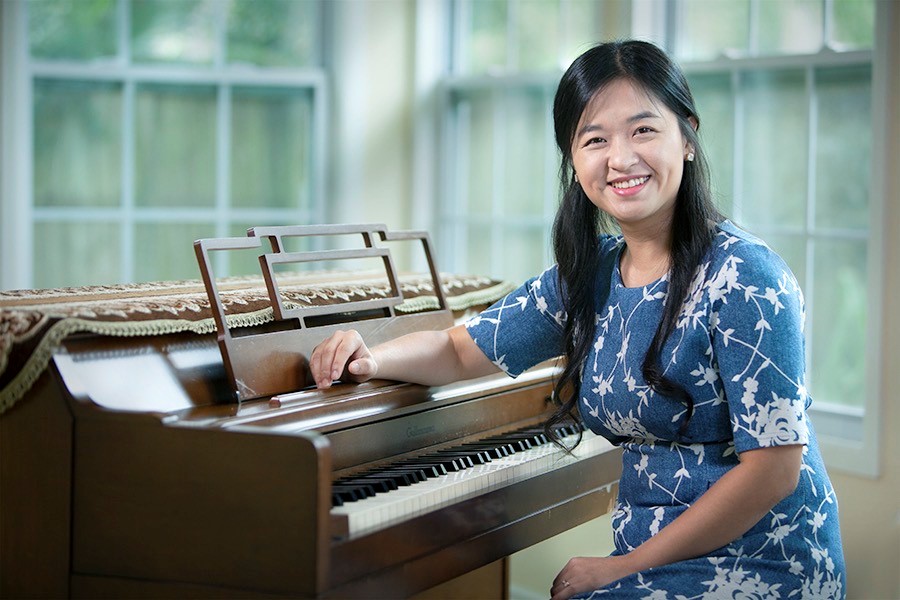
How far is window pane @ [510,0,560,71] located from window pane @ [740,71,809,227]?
869 mm

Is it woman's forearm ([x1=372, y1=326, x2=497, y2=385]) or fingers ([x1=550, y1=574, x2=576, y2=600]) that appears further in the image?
woman's forearm ([x1=372, y1=326, x2=497, y2=385])

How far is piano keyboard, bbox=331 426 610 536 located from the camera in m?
1.88

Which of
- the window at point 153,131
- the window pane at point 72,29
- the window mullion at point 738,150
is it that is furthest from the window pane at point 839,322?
the window pane at point 72,29

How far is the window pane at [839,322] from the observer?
316 centimetres

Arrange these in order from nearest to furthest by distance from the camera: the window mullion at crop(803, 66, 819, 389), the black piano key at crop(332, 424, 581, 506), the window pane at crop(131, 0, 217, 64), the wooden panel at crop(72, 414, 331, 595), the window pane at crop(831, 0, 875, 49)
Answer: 1. the wooden panel at crop(72, 414, 331, 595)
2. the black piano key at crop(332, 424, 581, 506)
3. the window pane at crop(831, 0, 875, 49)
4. the window mullion at crop(803, 66, 819, 389)
5. the window pane at crop(131, 0, 217, 64)

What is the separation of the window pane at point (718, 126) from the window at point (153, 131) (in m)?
1.53

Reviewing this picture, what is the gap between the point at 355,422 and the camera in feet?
6.98

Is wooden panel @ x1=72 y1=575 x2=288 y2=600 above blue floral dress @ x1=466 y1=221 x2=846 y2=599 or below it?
below

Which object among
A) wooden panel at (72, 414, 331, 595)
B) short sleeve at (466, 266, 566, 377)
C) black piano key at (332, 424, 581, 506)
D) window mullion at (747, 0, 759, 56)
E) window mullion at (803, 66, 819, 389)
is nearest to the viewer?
wooden panel at (72, 414, 331, 595)

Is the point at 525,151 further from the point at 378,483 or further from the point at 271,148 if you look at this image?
the point at 378,483

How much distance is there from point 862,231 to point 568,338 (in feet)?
4.30

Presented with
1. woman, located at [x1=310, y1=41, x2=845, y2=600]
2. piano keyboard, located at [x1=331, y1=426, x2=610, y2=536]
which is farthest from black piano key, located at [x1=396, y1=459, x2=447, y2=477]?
woman, located at [x1=310, y1=41, x2=845, y2=600]

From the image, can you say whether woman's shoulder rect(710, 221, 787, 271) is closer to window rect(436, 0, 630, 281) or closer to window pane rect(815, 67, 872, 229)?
window pane rect(815, 67, 872, 229)

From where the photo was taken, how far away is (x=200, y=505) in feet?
5.87
